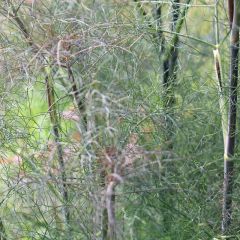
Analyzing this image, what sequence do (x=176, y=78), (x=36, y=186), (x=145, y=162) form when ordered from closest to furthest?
(x=145, y=162), (x=36, y=186), (x=176, y=78)

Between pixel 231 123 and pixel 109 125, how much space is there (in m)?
0.50

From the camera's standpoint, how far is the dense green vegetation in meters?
1.95

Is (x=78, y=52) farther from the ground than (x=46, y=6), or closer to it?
closer to it

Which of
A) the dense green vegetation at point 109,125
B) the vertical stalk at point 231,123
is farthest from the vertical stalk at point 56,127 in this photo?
the vertical stalk at point 231,123

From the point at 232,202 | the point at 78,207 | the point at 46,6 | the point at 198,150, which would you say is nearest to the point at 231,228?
the point at 232,202

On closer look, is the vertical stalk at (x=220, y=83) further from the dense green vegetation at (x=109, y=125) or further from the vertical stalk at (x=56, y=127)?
the vertical stalk at (x=56, y=127)

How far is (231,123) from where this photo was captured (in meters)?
2.06

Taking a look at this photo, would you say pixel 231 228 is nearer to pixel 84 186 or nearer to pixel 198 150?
pixel 198 150

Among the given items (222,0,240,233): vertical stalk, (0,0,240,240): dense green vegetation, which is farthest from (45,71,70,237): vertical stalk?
(222,0,240,233): vertical stalk

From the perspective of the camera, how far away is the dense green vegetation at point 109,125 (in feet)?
6.39

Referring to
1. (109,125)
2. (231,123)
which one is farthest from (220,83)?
(109,125)

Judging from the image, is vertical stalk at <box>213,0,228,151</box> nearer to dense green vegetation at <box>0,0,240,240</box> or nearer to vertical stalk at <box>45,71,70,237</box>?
dense green vegetation at <box>0,0,240,240</box>

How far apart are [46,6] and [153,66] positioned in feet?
1.87

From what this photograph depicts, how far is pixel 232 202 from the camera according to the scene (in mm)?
2254
